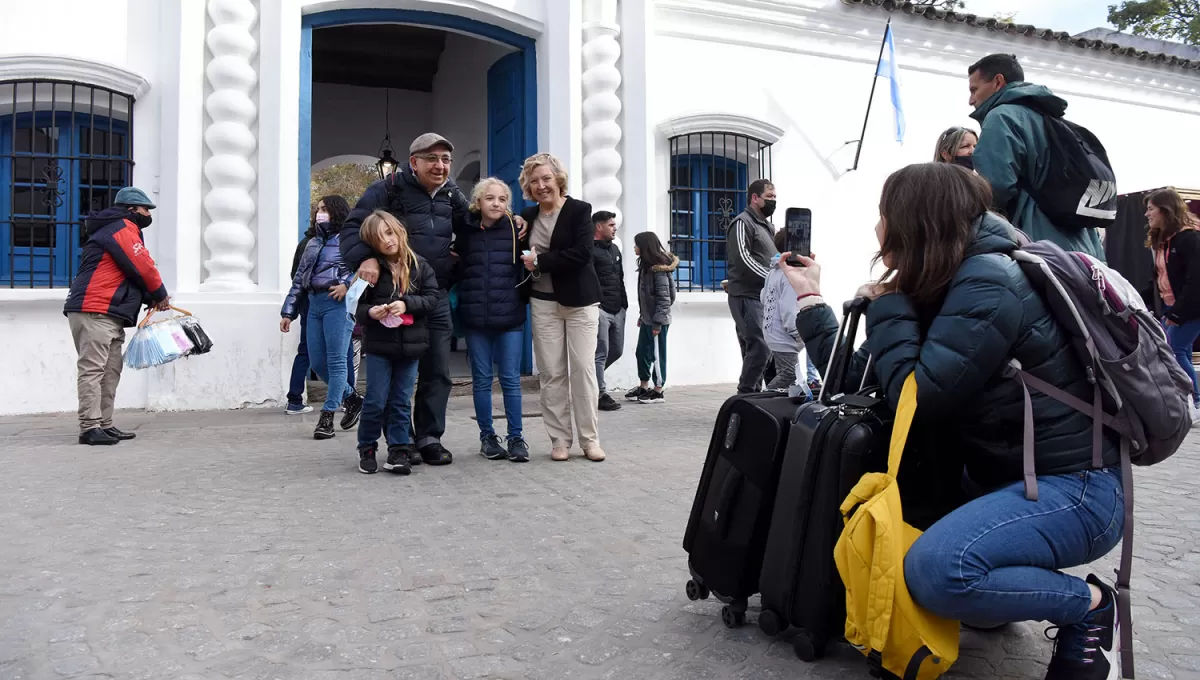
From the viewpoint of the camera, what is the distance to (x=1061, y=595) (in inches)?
88.0

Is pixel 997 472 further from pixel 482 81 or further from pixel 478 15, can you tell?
pixel 482 81

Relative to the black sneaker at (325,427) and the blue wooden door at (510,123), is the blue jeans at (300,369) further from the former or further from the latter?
the blue wooden door at (510,123)

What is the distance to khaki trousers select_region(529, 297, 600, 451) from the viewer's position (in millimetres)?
5762

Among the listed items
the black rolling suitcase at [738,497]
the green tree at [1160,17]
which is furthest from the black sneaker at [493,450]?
the green tree at [1160,17]

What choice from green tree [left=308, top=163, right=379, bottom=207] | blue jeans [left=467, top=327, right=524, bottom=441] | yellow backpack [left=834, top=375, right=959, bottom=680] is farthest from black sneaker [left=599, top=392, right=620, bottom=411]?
green tree [left=308, top=163, right=379, bottom=207]

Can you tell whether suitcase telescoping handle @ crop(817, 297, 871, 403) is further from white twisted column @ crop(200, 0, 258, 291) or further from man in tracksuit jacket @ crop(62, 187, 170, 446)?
white twisted column @ crop(200, 0, 258, 291)

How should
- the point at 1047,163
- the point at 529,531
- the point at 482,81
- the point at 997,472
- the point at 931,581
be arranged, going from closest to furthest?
1. the point at 931,581
2. the point at 997,472
3. the point at 1047,163
4. the point at 529,531
5. the point at 482,81

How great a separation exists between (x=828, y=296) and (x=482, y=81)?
5350 millimetres

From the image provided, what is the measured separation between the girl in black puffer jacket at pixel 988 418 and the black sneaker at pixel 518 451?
139 inches

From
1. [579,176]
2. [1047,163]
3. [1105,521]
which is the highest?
[579,176]

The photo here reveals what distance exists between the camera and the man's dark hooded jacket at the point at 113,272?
6.52 metres

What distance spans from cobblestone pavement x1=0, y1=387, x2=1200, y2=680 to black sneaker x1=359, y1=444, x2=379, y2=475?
0.10 meters

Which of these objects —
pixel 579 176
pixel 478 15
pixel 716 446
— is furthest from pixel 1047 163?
pixel 478 15

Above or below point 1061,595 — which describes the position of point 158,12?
above
